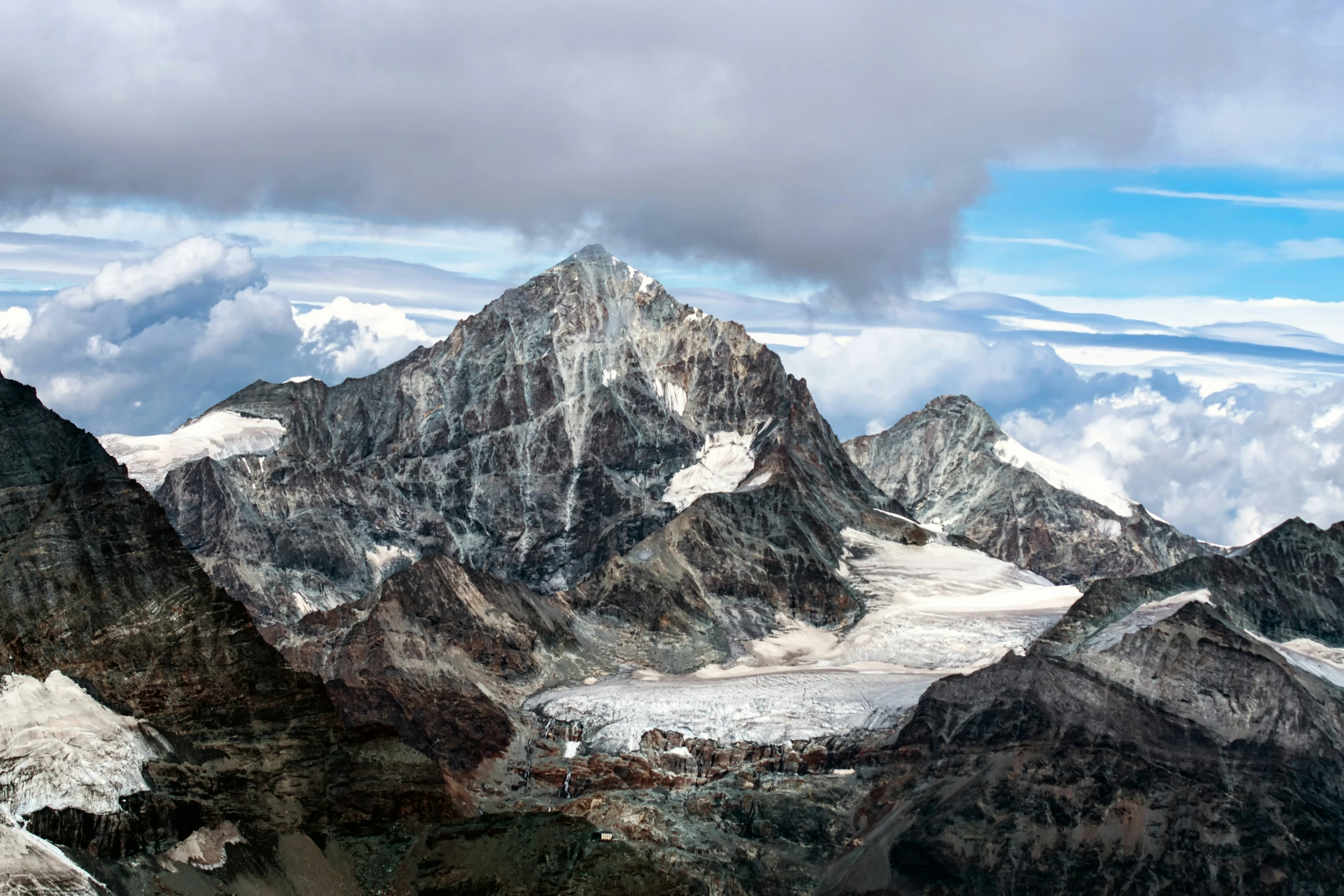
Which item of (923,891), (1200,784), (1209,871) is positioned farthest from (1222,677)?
(923,891)

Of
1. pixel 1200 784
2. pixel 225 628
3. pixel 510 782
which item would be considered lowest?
pixel 510 782

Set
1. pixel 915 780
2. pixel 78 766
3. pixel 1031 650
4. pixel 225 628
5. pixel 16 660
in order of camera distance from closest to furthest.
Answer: pixel 78 766 → pixel 16 660 → pixel 225 628 → pixel 915 780 → pixel 1031 650

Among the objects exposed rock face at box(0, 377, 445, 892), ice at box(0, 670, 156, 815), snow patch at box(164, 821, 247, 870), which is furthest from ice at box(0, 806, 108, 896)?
exposed rock face at box(0, 377, 445, 892)

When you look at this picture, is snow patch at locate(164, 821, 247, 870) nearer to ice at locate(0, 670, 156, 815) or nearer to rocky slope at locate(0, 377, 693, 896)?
rocky slope at locate(0, 377, 693, 896)

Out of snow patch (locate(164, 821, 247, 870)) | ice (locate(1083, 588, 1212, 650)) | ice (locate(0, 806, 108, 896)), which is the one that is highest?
ice (locate(1083, 588, 1212, 650))

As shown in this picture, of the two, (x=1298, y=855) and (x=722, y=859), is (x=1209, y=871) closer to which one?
(x=1298, y=855)

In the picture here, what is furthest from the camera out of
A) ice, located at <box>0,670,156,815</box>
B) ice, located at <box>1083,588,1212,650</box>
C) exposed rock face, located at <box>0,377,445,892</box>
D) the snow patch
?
ice, located at <box>1083,588,1212,650</box>

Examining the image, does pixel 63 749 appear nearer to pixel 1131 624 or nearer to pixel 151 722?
pixel 151 722
